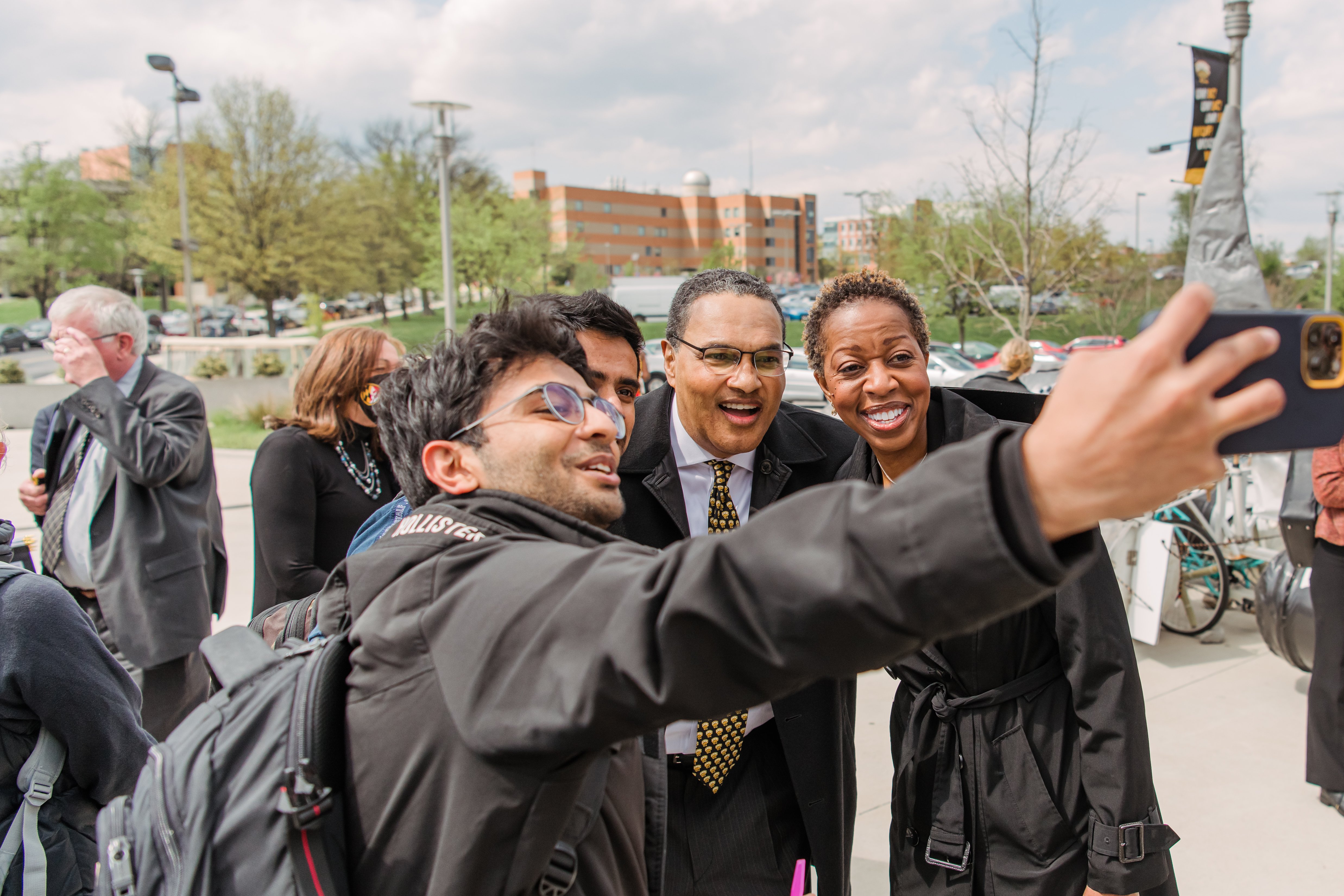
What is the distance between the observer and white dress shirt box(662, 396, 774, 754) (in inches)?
105

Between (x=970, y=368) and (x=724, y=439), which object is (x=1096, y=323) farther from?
(x=724, y=439)

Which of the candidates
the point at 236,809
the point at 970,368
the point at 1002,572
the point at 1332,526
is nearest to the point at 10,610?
the point at 236,809

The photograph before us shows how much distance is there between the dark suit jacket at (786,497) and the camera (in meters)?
2.38

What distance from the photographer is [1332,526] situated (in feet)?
12.7

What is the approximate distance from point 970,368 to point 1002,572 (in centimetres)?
2490

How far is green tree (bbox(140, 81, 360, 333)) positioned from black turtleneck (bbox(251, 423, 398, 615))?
36265mm

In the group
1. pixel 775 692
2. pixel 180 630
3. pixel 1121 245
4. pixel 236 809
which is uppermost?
pixel 1121 245

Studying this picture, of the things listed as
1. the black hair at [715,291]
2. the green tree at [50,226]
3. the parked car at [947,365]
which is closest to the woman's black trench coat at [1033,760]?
the black hair at [715,291]

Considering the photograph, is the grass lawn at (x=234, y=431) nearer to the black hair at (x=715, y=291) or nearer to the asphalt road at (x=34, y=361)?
the black hair at (x=715, y=291)

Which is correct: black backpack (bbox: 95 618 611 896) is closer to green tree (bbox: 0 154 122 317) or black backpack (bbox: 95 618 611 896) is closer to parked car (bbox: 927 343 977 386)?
parked car (bbox: 927 343 977 386)

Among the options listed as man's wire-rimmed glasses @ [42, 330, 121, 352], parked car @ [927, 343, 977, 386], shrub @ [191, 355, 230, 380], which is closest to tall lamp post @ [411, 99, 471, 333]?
man's wire-rimmed glasses @ [42, 330, 121, 352]

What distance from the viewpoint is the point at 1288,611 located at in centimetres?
465

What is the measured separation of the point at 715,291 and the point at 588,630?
193cm

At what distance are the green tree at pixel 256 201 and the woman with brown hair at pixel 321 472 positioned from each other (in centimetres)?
3609
